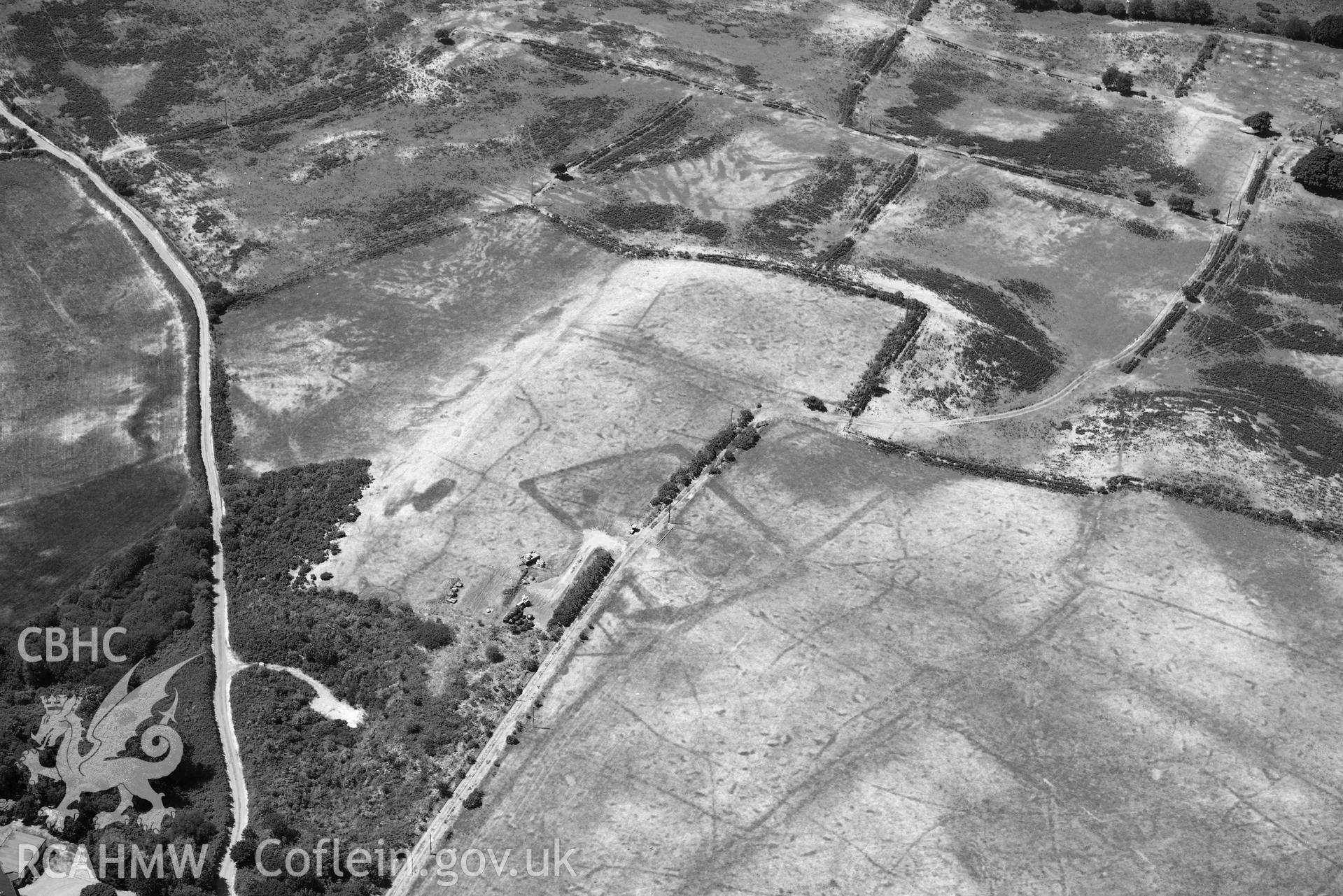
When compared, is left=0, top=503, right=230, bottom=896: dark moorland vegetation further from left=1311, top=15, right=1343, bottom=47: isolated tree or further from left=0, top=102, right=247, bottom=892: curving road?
left=1311, top=15, right=1343, bottom=47: isolated tree

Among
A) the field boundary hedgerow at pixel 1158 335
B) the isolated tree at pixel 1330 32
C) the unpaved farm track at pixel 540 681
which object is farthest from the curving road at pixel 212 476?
the isolated tree at pixel 1330 32

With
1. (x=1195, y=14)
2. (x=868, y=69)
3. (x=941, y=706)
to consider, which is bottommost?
(x=941, y=706)

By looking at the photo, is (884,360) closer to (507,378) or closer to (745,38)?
(507,378)

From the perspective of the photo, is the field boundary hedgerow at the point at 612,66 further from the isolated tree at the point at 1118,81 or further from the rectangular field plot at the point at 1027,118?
the isolated tree at the point at 1118,81

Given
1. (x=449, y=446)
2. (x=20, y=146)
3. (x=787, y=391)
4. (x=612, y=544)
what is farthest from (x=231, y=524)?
(x=20, y=146)

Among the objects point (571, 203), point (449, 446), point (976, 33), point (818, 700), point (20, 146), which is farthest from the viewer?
point (976, 33)

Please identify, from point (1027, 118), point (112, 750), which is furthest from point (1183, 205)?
point (112, 750)

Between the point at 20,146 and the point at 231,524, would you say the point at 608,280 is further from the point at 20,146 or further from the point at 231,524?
the point at 20,146
